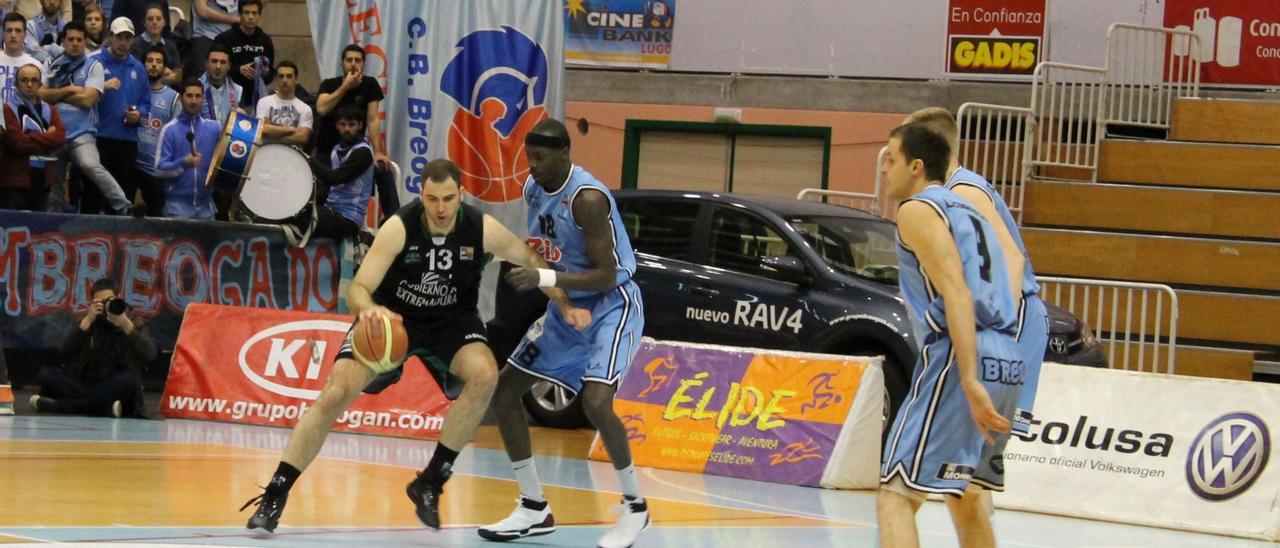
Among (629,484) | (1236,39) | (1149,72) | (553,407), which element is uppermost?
(1236,39)

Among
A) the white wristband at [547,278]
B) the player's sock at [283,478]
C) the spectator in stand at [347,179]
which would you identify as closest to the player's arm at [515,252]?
the white wristband at [547,278]

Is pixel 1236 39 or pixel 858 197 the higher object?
pixel 1236 39

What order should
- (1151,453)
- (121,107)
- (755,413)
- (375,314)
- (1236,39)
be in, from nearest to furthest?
(375,314) < (1151,453) < (755,413) < (121,107) < (1236,39)

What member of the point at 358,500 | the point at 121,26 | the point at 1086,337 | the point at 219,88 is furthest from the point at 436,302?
the point at 219,88

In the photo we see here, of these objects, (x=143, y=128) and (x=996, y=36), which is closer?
(x=143, y=128)

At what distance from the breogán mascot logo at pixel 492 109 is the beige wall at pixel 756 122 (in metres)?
6.52

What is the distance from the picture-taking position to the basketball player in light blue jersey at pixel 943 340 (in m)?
5.49

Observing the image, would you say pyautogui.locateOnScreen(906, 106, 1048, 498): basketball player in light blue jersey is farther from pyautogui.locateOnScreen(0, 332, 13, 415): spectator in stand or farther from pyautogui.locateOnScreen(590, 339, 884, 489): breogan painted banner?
pyautogui.locateOnScreen(0, 332, 13, 415): spectator in stand

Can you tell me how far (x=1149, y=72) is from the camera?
1847 cm

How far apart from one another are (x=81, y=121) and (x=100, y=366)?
2.59 meters

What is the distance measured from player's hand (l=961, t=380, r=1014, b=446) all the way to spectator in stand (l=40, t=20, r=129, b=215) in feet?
36.0

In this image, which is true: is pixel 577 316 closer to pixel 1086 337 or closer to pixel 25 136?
pixel 1086 337

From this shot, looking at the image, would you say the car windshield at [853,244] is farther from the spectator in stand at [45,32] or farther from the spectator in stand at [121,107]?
the spectator in stand at [45,32]

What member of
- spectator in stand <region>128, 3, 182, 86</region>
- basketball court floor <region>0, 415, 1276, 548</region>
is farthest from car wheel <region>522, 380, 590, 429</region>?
spectator in stand <region>128, 3, 182, 86</region>
